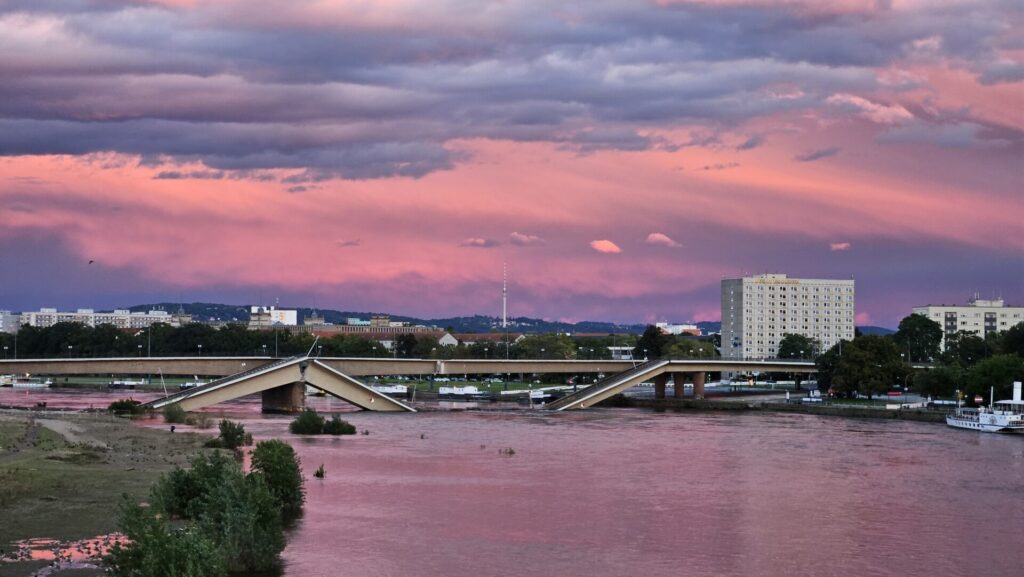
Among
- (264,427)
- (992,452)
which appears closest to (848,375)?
(992,452)

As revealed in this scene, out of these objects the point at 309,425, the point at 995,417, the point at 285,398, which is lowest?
the point at 309,425

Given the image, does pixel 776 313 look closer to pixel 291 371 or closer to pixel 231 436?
pixel 291 371

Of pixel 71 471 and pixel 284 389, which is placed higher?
pixel 284 389

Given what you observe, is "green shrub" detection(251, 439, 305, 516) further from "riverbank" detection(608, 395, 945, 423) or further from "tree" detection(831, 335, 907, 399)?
"tree" detection(831, 335, 907, 399)

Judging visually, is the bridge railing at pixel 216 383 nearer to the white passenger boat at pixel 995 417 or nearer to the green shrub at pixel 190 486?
the white passenger boat at pixel 995 417

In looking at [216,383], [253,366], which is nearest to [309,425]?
[216,383]

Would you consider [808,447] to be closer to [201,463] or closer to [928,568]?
[928,568]

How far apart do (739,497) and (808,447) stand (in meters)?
18.8

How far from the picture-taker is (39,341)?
150875 millimetres

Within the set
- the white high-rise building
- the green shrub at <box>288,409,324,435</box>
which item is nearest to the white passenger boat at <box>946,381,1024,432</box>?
the green shrub at <box>288,409,324,435</box>

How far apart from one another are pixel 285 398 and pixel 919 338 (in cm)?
9104

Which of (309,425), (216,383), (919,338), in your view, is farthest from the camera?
(919,338)

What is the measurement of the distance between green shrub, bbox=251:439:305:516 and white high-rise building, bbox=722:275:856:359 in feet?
453

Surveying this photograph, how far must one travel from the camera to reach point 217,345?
138 meters
